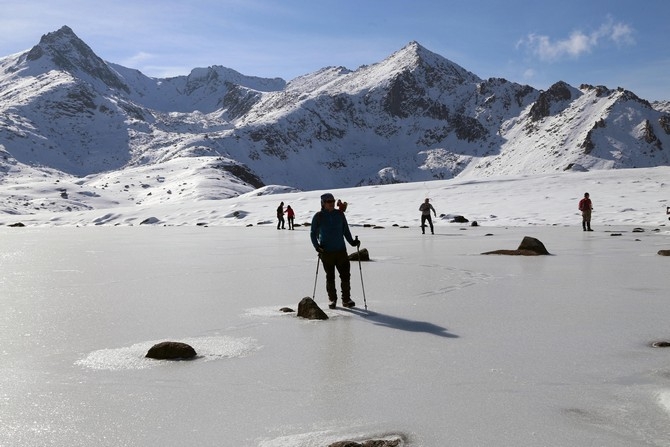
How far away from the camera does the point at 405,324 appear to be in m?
7.03

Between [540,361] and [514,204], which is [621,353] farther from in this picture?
[514,204]

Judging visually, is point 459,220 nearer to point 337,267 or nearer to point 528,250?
point 528,250

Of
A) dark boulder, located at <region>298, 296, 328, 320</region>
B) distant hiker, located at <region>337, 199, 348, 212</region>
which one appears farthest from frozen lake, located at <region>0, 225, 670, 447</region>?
distant hiker, located at <region>337, 199, 348, 212</region>

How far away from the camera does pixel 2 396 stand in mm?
4402

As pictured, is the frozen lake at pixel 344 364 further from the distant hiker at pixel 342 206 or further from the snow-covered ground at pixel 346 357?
the distant hiker at pixel 342 206

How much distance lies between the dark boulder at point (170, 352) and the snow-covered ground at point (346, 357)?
14 centimetres

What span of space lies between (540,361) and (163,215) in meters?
51.7

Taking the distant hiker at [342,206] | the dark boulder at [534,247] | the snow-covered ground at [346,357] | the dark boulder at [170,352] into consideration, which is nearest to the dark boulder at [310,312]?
the snow-covered ground at [346,357]

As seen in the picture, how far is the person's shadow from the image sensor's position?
21.4 ft

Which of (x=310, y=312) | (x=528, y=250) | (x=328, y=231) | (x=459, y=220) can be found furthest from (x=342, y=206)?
(x=459, y=220)

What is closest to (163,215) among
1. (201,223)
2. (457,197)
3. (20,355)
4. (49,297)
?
(201,223)

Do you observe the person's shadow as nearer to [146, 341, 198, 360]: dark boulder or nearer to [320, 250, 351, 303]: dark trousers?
[320, 250, 351, 303]: dark trousers

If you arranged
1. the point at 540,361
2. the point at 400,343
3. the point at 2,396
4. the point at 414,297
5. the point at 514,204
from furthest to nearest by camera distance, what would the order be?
the point at 514,204 < the point at 414,297 < the point at 400,343 < the point at 540,361 < the point at 2,396

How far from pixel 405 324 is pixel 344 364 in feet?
6.29
